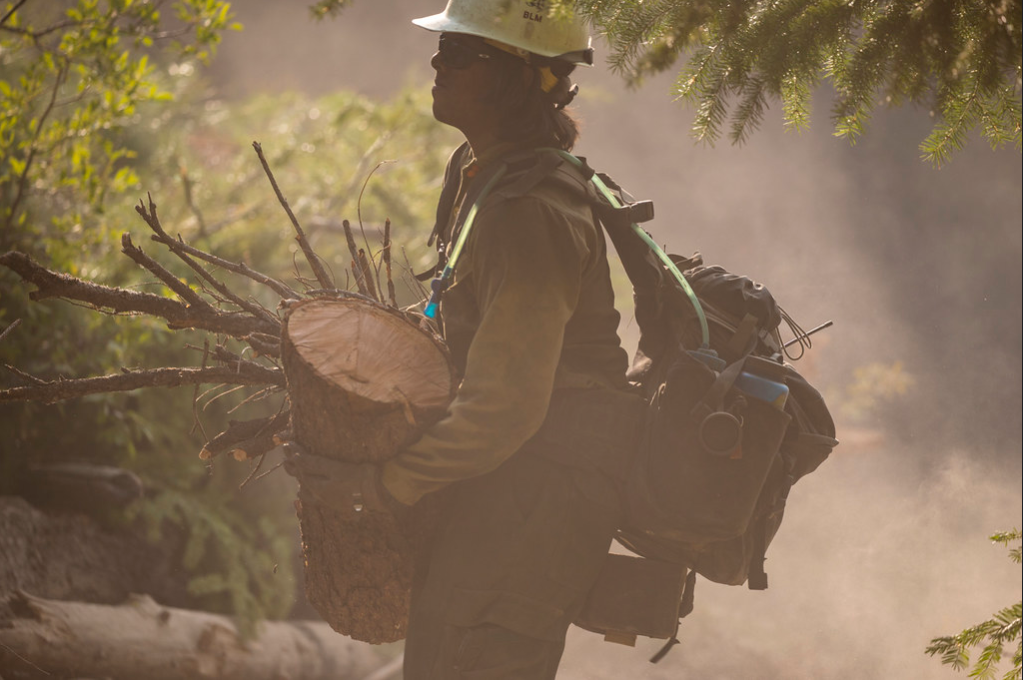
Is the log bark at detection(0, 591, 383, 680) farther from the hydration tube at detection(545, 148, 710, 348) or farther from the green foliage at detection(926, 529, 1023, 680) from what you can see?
the green foliage at detection(926, 529, 1023, 680)

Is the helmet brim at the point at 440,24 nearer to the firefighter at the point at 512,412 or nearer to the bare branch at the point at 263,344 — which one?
the firefighter at the point at 512,412

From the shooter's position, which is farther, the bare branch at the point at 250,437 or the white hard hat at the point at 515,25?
the bare branch at the point at 250,437

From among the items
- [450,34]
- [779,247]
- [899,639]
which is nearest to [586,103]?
[779,247]

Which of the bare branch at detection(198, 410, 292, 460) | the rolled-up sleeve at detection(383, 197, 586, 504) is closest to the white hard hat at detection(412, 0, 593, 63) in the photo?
the rolled-up sleeve at detection(383, 197, 586, 504)

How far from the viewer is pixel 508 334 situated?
214 centimetres

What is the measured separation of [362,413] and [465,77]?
980mm

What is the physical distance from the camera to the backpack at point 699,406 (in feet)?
7.30

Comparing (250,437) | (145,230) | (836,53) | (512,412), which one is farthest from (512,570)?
(145,230)

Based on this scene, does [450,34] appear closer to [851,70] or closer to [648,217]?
[648,217]

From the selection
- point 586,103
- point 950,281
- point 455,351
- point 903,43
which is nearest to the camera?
point 903,43

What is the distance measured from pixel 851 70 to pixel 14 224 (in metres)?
4.12

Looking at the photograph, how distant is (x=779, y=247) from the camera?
1091 cm

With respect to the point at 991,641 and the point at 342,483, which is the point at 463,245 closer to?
the point at 342,483

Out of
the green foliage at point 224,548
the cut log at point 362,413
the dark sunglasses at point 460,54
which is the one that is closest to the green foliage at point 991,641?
the cut log at point 362,413
